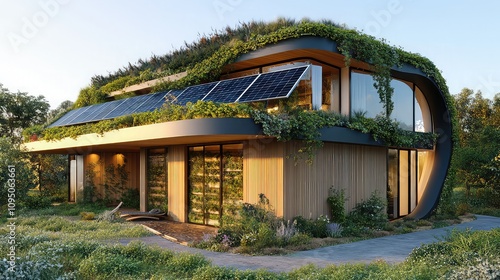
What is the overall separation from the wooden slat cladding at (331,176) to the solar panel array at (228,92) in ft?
5.50

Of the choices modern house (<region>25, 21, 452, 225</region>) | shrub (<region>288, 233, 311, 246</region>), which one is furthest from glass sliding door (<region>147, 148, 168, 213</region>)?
shrub (<region>288, 233, 311, 246</region>)

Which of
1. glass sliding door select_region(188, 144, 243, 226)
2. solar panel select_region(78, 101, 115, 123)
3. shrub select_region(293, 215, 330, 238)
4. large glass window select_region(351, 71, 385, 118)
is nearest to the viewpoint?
shrub select_region(293, 215, 330, 238)

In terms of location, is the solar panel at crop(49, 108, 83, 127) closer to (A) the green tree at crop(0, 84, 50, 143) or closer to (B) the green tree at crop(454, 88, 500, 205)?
(A) the green tree at crop(0, 84, 50, 143)

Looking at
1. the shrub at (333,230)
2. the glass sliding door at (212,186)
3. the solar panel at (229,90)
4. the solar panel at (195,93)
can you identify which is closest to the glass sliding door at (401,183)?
the shrub at (333,230)

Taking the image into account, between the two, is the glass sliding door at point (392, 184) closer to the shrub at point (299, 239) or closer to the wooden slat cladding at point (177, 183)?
the shrub at point (299, 239)

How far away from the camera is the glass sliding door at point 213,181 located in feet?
45.0

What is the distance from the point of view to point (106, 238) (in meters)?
11.7

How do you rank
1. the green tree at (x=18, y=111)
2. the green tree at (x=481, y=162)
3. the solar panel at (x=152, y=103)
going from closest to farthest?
the solar panel at (x=152, y=103) < the green tree at (x=481, y=162) < the green tree at (x=18, y=111)

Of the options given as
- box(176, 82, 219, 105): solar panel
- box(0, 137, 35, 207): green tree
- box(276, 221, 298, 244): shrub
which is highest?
box(176, 82, 219, 105): solar panel

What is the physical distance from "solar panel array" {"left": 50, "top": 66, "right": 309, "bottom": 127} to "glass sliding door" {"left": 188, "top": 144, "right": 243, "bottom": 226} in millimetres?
1604

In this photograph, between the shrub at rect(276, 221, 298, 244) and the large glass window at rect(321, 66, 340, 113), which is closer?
the shrub at rect(276, 221, 298, 244)

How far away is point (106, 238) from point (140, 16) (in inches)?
231

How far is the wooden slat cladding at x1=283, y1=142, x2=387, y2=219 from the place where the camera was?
12602 mm

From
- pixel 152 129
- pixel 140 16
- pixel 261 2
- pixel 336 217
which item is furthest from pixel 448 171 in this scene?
pixel 140 16
